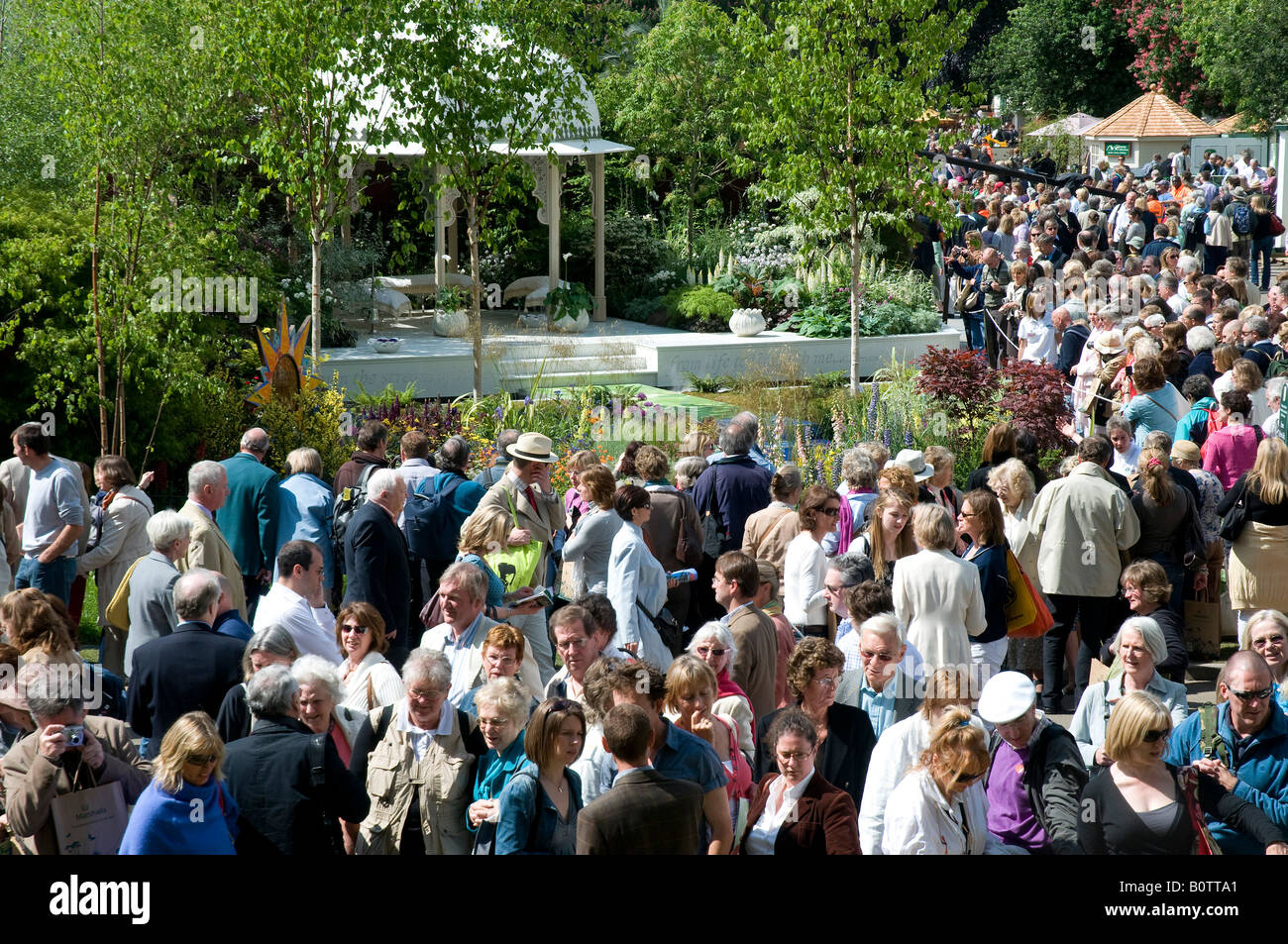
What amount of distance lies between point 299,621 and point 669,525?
263cm

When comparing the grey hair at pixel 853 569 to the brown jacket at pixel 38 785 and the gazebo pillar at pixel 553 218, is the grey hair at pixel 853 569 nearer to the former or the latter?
the brown jacket at pixel 38 785

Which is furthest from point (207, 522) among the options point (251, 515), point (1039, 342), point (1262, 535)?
point (1039, 342)

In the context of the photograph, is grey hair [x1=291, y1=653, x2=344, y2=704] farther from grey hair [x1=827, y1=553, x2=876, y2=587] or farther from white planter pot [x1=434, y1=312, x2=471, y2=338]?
white planter pot [x1=434, y1=312, x2=471, y2=338]

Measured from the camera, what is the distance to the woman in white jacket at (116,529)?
847 centimetres

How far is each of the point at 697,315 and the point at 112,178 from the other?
9.17m

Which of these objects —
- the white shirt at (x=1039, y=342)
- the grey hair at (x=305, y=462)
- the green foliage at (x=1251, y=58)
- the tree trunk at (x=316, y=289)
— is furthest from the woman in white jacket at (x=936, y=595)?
the green foliage at (x=1251, y=58)

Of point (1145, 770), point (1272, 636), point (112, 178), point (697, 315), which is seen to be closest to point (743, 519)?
point (1272, 636)

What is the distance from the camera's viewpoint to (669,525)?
8469 mm

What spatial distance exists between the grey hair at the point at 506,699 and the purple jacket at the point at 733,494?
387 cm

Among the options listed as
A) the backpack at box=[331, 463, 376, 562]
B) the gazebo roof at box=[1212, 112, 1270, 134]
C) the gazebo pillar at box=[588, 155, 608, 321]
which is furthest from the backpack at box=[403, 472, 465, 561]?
the gazebo roof at box=[1212, 112, 1270, 134]

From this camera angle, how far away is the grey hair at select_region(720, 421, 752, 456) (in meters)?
9.09

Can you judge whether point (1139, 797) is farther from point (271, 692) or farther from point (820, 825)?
point (271, 692)
